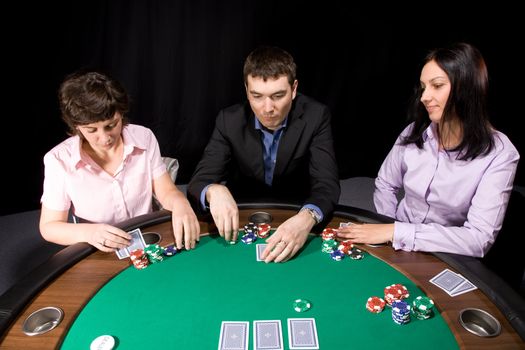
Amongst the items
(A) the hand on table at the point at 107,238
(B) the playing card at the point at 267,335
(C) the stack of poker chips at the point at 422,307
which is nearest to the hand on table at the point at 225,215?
(A) the hand on table at the point at 107,238

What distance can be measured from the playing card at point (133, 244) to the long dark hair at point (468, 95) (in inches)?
55.7

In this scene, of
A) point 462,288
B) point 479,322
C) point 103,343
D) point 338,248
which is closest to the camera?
point 103,343

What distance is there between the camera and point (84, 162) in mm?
1674

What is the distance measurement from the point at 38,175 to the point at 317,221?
2818mm

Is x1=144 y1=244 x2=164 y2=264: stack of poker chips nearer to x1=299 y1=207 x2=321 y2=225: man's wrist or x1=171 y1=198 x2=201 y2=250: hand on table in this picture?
x1=171 y1=198 x2=201 y2=250: hand on table

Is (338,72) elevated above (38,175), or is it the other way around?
(338,72)

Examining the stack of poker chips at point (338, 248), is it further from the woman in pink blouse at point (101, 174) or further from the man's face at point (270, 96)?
the man's face at point (270, 96)

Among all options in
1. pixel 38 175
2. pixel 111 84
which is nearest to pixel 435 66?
pixel 111 84

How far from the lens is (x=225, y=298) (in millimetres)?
1199

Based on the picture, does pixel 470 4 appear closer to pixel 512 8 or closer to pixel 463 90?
pixel 512 8

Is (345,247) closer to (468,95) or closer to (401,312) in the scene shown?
(401,312)

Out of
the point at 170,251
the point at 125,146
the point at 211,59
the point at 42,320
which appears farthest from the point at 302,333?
the point at 211,59

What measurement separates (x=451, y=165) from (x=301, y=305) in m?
1.06

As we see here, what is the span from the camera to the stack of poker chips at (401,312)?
1.08m
